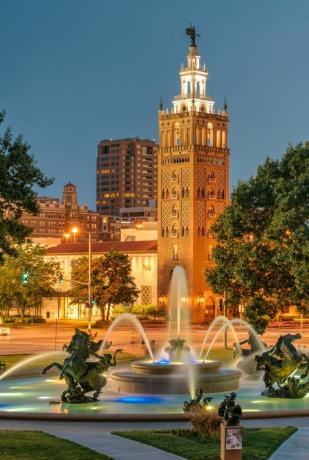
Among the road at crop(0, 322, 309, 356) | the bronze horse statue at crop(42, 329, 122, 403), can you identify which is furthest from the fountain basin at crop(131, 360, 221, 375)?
the road at crop(0, 322, 309, 356)

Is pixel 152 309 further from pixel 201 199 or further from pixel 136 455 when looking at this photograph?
pixel 136 455

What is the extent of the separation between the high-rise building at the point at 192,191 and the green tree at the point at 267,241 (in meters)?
65.7

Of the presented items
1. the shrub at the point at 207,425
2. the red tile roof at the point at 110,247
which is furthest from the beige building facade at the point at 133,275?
the shrub at the point at 207,425

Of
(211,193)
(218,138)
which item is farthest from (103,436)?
(218,138)

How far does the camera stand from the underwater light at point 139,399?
108ft

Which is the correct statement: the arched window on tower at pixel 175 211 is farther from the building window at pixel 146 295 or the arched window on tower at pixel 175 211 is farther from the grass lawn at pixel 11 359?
the grass lawn at pixel 11 359

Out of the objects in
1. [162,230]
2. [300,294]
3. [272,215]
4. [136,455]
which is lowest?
[136,455]

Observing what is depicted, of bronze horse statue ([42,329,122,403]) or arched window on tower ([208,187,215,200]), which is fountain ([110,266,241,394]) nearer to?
bronze horse statue ([42,329,122,403])

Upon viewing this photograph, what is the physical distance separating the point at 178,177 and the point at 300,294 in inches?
2942

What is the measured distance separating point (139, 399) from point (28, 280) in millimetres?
80526

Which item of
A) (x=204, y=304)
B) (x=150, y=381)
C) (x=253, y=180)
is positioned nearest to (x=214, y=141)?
(x=204, y=304)

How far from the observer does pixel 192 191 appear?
5000 inches

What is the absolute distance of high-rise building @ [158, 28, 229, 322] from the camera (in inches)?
4938

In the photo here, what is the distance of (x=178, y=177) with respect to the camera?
12888 cm
